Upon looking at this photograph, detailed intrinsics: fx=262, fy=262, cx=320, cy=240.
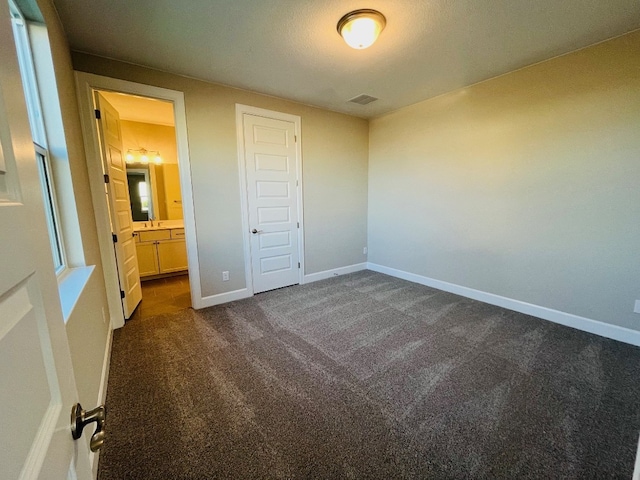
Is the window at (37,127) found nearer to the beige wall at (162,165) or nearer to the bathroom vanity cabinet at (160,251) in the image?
the bathroom vanity cabinet at (160,251)

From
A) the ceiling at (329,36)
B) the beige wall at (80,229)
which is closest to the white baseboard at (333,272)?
the beige wall at (80,229)

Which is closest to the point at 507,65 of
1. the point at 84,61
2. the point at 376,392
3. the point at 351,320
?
the point at 351,320

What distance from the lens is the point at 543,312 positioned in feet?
9.07

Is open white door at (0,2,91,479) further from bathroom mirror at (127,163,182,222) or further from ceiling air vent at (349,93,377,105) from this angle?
bathroom mirror at (127,163,182,222)

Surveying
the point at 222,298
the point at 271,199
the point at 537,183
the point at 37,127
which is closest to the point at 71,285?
the point at 37,127

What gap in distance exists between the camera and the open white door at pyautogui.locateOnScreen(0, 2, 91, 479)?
36cm

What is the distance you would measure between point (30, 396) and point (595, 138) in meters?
3.68

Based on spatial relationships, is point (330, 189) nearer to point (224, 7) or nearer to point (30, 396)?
point (224, 7)

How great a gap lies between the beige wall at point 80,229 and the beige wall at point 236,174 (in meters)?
0.62

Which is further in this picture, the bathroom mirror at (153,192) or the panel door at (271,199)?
the bathroom mirror at (153,192)

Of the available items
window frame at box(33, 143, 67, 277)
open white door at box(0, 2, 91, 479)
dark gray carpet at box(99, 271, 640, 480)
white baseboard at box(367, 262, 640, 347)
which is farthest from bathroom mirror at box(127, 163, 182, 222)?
open white door at box(0, 2, 91, 479)

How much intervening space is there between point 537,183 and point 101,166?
433cm

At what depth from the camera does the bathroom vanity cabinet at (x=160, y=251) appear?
4.11 m

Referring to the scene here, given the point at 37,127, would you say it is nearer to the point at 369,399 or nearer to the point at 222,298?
the point at 222,298
